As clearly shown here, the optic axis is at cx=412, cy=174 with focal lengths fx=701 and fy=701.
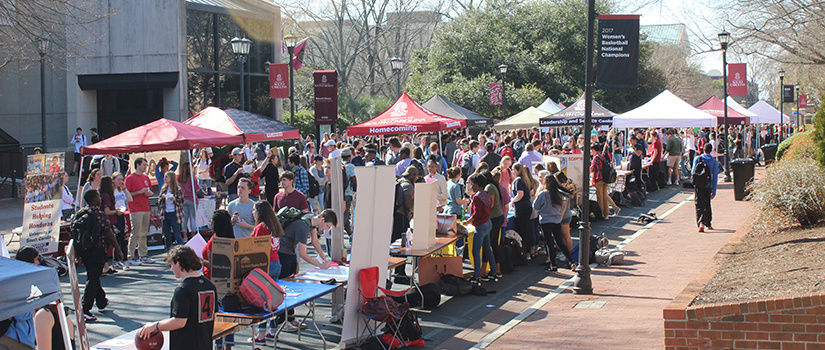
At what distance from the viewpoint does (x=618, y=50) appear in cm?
1053

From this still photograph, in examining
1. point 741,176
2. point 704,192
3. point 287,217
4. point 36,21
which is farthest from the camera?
point 36,21

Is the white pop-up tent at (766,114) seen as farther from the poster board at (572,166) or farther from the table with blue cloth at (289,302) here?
the table with blue cloth at (289,302)

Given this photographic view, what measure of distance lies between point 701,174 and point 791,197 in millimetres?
2264

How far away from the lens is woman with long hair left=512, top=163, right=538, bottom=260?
1181 cm

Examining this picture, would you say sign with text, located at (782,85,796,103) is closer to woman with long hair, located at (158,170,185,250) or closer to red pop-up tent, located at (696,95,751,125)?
red pop-up tent, located at (696,95,751,125)

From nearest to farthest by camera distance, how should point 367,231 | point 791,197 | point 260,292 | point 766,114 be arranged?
point 260,292
point 367,231
point 791,197
point 766,114

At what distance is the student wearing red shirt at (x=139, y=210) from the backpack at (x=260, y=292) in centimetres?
633

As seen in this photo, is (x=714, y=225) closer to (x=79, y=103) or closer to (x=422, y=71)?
(x=79, y=103)

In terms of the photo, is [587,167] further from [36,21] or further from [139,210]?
[36,21]

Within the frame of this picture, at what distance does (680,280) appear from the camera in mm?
10492

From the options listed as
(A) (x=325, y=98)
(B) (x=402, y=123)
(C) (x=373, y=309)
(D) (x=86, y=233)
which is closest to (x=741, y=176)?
(B) (x=402, y=123)

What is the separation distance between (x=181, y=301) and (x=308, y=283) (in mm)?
2483

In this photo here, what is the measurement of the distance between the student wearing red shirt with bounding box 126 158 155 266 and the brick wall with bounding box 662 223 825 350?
9174 mm

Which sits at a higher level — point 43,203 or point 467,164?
point 467,164
